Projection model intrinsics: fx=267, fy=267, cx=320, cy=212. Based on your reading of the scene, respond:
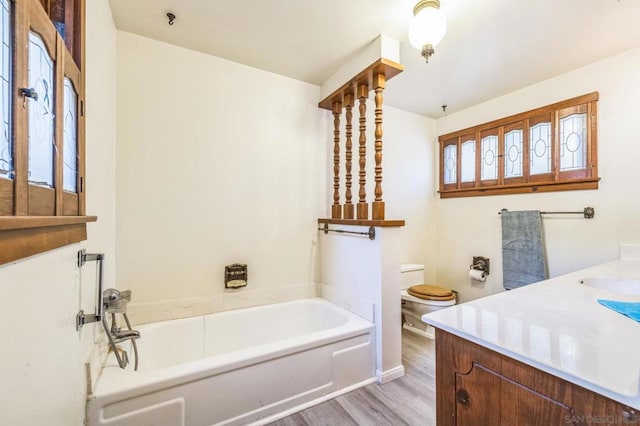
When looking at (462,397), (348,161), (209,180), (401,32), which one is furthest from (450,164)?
(462,397)

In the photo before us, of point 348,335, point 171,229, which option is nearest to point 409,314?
point 348,335

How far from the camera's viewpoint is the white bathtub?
1272mm

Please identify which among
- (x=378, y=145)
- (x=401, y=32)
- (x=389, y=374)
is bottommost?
(x=389, y=374)

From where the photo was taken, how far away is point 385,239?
6.24 feet

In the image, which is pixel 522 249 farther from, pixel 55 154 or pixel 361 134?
pixel 55 154

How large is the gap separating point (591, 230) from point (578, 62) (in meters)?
1.37

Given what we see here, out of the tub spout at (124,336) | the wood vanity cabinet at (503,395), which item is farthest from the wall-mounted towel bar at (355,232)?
the tub spout at (124,336)

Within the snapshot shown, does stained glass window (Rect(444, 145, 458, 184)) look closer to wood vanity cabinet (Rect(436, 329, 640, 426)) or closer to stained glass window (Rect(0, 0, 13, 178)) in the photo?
wood vanity cabinet (Rect(436, 329, 640, 426))

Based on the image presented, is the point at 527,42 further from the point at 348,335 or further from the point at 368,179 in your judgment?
the point at 348,335

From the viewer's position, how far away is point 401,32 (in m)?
1.82

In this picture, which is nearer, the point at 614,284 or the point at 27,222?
the point at 27,222

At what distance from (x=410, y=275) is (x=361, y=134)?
1.59 metres

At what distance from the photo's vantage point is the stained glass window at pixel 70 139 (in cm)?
93

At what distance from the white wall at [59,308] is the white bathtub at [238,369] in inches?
8.1
